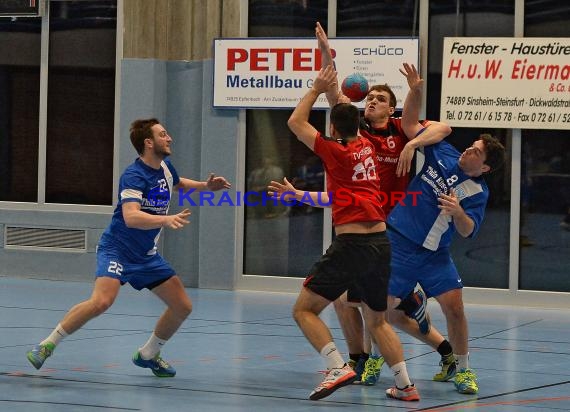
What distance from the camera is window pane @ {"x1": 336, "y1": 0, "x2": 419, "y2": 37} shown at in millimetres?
15891

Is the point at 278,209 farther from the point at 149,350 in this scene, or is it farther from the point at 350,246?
the point at 350,246

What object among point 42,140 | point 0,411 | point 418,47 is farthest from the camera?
point 42,140

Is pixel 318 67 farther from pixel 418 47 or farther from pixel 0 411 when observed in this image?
pixel 0 411

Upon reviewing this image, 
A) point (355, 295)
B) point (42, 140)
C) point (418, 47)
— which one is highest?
point (418, 47)

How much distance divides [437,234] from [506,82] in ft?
21.7

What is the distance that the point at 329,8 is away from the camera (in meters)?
16.2

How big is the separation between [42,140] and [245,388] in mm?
9370

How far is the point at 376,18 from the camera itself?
16078mm

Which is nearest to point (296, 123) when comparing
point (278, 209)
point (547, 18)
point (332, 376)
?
point (332, 376)

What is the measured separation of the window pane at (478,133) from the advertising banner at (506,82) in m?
0.21

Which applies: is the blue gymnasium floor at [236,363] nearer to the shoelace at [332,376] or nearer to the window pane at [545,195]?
the shoelace at [332,376]

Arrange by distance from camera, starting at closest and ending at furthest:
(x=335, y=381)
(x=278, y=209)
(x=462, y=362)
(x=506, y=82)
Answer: (x=335, y=381) < (x=462, y=362) < (x=506, y=82) < (x=278, y=209)

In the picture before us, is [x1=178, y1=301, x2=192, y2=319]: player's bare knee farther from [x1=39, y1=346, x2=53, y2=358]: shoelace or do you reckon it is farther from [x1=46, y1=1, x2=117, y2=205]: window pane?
[x1=46, y1=1, x2=117, y2=205]: window pane

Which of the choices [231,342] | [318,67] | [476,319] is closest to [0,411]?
[231,342]
